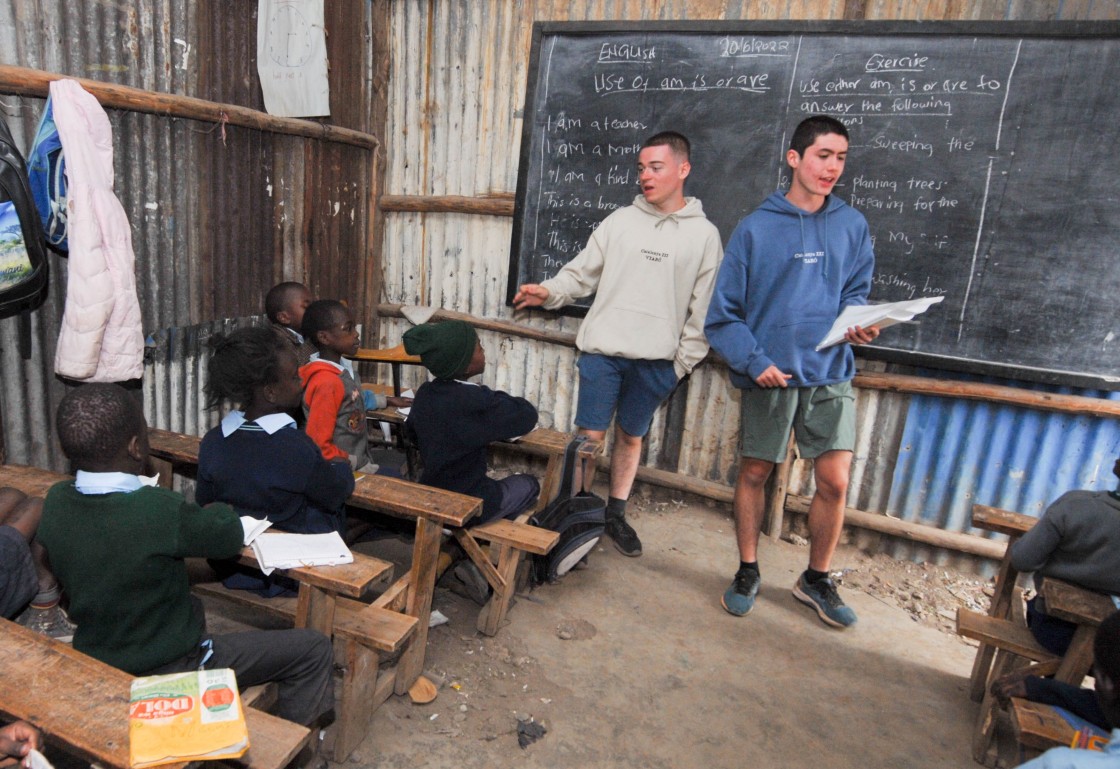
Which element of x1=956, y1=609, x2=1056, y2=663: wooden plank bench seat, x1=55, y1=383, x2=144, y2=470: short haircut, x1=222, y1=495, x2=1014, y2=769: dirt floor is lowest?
x1=222, y1=495, x2=1014, y2=769: dirt floor

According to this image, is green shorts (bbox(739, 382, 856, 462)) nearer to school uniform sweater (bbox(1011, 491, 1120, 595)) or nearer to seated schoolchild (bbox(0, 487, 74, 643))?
school uniform sweater (bbox(1011, 491, 1120, 595))

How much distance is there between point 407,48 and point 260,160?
1444 mm

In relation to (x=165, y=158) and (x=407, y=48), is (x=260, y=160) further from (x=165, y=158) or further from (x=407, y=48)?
(x=407, y=48)

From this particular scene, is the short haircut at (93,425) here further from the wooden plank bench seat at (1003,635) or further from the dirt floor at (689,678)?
the wooden plank bench seat at (1003,635)

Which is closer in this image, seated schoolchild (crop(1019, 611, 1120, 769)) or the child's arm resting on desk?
seated schoolchild (crop(1019, 611, 1120, 769))

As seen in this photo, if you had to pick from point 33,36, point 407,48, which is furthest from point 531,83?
point 33,36

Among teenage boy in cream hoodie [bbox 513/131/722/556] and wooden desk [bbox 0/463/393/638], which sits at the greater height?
teenage boy in cream hoodie [bbox 513/131/722/556]

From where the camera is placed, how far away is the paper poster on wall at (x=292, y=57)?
3.87 meters

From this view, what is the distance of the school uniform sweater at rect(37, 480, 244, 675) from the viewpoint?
171 centimetres

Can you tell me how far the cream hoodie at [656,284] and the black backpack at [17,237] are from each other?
2.48 metres

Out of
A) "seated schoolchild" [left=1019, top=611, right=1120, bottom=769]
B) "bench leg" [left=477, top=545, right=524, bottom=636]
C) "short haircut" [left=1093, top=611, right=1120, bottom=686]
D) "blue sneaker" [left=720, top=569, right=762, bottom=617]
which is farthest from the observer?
"blue sneaker" [left=720, top=569, right=762, bottom=617]

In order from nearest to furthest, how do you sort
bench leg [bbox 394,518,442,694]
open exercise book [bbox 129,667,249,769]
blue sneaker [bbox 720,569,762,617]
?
open exercise book [bbox 129,667,249,769], bench leg [bbox 394,518,442,694], blue sneaker [bbox 720,569,762,617]

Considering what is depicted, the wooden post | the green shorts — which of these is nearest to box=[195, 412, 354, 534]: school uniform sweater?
the wooden post

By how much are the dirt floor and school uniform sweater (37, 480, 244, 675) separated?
925 millimetres
